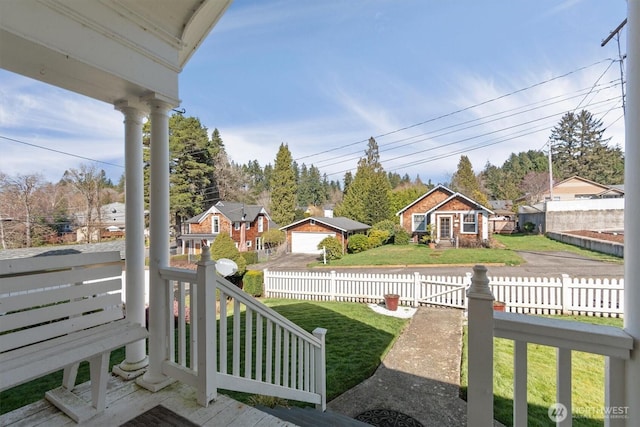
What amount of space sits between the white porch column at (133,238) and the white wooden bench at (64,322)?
0.28ft

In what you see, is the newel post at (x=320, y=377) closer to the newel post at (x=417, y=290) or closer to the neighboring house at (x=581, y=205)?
the neighboring house at (x=581, y=205)

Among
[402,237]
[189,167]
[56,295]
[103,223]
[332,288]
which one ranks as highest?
[189,167]

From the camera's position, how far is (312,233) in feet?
65.4

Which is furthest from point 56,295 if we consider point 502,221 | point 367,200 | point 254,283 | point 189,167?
point 367,200

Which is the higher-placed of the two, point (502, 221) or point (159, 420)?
point (502, 221)

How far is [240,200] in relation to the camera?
25766 mm

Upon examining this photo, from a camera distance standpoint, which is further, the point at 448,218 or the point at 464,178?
the point at 464,178

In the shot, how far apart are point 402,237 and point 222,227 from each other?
1245cm

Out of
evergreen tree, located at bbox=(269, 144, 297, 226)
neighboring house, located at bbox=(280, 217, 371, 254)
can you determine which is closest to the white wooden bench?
neighboring house, located at bbox=(280, 217, 371, 254)

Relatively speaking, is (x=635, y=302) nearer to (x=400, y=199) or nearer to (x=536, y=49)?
(x=536, y=49)

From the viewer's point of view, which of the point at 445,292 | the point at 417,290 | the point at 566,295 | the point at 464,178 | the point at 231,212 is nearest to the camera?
the point at 566,295

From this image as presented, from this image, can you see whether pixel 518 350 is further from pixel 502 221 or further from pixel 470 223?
pixel 502 221

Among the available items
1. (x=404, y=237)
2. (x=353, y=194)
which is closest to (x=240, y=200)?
(x=353, y=194)

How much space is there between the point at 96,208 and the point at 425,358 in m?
11.1
